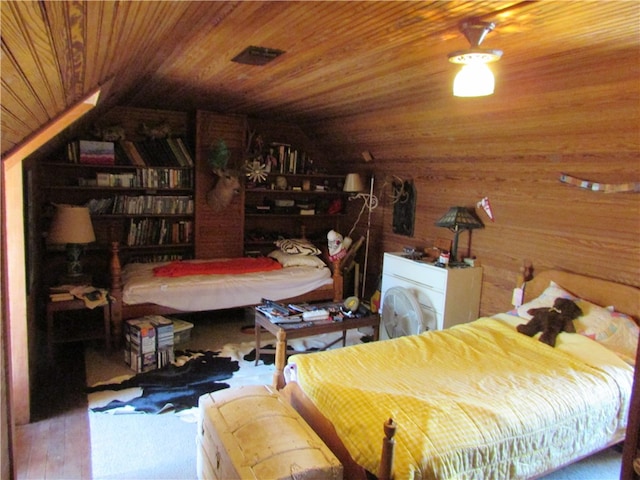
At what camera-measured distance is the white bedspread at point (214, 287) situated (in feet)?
12.6

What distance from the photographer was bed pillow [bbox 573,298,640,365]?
259cm

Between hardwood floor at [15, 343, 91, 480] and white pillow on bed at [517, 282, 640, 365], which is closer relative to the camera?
hardwood floor at [15, 343, 91, 480]

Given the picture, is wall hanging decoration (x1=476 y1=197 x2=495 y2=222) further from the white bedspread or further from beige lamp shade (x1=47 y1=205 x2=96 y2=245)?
beige lamp shade (x1=47 y1=205 x2=96 y2=245)

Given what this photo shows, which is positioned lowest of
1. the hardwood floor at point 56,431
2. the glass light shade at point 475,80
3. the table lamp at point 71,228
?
the hardwood floor at point 56,431

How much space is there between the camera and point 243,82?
3221mm

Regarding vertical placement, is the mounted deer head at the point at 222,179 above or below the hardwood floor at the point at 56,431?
above

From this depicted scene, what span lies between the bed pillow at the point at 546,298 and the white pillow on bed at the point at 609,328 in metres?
0.07

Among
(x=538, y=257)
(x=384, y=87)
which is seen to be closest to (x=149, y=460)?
(x=384, y=87)

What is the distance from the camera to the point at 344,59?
2449 millimetres

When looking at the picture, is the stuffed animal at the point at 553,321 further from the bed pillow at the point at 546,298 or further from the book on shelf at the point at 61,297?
the book on shelf at the point at 61,297

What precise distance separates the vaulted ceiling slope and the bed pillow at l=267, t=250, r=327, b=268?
1545 millimetres

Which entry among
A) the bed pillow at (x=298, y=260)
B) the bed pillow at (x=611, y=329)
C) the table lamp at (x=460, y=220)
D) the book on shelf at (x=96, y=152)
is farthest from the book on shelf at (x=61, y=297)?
the bed pillow at (x=611, y=329)

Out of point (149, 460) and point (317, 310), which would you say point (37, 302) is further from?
point (317, 310)

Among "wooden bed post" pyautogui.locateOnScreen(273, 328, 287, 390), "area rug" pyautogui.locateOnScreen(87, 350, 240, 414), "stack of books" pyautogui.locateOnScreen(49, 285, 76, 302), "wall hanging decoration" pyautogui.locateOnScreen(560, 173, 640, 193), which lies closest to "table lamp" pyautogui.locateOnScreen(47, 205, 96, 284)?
"stack of books" pyautogui.locateOnScreen(49, 285, 76, 302)
